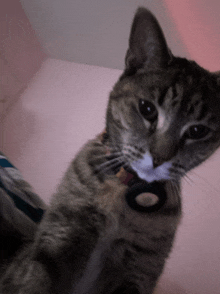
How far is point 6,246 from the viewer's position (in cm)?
69

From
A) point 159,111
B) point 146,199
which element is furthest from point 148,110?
Answer: point 146,199

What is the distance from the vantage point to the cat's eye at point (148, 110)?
648 millimetres

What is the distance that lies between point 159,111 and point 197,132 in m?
0.15

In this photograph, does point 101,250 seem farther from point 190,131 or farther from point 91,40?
point 91,40

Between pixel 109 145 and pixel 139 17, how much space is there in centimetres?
41

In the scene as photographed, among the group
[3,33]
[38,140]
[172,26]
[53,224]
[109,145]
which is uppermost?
[172,26]

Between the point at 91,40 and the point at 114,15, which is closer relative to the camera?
the point at 114,15

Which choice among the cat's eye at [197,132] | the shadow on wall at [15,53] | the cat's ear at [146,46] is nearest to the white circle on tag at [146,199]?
the cat's eye at [197,132]

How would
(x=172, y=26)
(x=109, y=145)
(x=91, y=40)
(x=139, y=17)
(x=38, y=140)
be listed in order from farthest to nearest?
(x=38, y=140), (x=91, y=40), (x=172, y=26), (x=109, y=145), (x=139, y=17)

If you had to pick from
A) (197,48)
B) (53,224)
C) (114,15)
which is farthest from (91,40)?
(53,224)

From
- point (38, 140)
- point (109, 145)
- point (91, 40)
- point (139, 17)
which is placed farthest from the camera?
point (38, 140)

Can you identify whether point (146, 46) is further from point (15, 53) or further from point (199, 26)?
point (15, 53)

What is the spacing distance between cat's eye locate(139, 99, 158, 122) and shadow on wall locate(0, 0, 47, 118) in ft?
3.06

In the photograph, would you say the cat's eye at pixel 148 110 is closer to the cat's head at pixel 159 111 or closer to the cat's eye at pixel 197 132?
the cat's head at pixel 159 111
